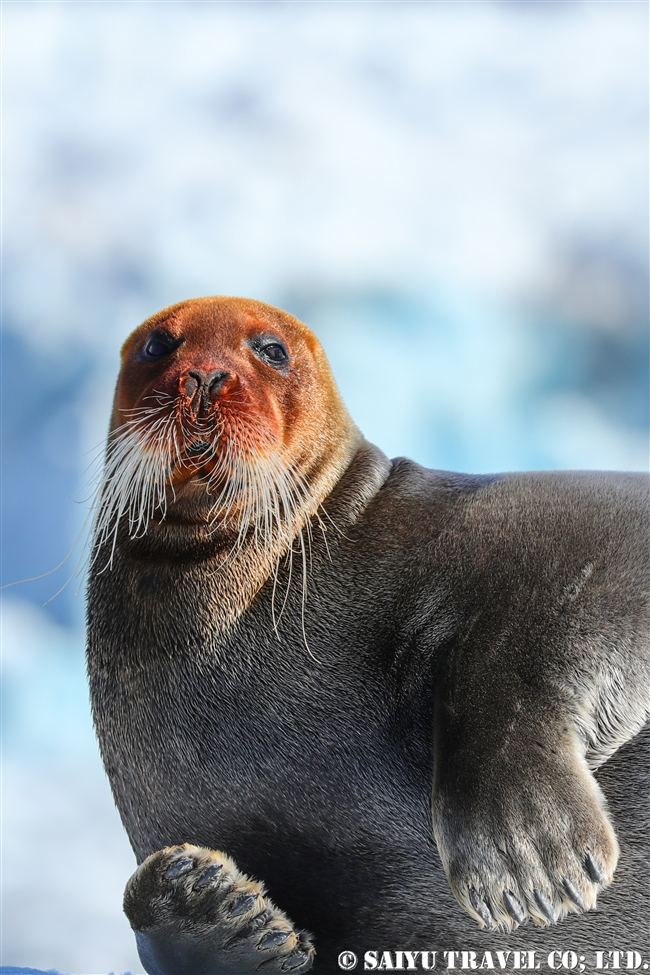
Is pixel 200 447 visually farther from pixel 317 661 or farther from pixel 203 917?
pixel 203 917

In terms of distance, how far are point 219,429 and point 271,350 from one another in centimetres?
29

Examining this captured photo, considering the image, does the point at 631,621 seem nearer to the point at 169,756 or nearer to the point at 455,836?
the point at 455,836

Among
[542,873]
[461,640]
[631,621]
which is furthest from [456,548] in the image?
[542,873]

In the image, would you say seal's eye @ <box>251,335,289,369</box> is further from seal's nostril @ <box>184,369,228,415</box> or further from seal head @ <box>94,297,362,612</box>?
seal's nostril @ <box>184,369,228,415</box>

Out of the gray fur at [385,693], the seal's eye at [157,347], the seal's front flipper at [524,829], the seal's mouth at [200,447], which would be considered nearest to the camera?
the seal's front flipper at [524,829]

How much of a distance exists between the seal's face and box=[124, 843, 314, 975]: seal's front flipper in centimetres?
59

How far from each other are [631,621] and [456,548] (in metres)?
0.33

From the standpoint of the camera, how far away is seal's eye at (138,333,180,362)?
6.07 feet

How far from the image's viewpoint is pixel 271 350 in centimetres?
191

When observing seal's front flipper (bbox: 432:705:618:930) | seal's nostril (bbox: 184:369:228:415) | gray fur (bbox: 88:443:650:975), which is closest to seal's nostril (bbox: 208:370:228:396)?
seal's nostril (bbox: 184:369:228:415)

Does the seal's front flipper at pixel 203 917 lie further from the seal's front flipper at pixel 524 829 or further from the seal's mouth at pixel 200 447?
the seal's mouth at pixel 200 447

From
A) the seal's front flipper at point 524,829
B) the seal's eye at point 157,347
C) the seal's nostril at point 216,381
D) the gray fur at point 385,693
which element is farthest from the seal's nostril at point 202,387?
the seal's front flipper at point 524,829

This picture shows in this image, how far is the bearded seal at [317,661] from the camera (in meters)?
1.47

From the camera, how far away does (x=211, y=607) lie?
69.2 inches
